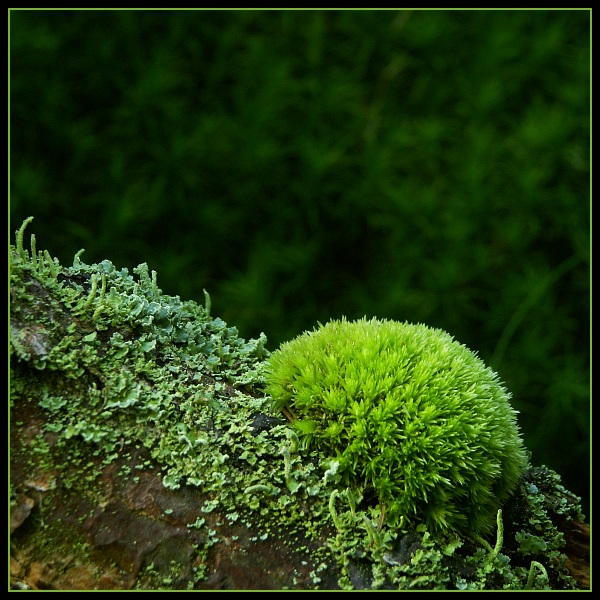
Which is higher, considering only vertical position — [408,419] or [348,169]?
[348,169]

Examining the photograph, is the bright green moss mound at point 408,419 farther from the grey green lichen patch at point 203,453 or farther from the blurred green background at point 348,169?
the blurred green background at point 348,169

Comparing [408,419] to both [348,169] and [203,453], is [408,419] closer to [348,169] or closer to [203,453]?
[203,453]

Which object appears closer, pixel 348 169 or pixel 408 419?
pixel 408 419

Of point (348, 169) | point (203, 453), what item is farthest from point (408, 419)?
point (348, 169)

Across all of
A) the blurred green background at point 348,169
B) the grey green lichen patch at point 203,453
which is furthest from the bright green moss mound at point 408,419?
the blurred green background at point 348,169

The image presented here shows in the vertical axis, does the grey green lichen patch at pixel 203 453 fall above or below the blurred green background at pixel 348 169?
below
